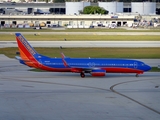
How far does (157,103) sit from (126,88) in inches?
314

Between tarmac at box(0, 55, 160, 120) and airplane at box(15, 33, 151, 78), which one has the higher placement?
airplane at box(15, 33, 151, 78)

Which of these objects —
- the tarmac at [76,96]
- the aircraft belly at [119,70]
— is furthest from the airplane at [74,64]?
the tarmac at [76,96]

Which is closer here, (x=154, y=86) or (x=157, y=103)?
(x=157, y=103)

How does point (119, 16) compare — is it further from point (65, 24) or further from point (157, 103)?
point (157, 103)

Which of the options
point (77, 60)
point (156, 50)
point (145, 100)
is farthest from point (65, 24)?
point (145, 100)

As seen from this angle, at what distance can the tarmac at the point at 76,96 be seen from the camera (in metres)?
35.5

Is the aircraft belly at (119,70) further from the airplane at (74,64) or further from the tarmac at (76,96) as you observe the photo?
the tarmac at (76,96)

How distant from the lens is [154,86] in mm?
49062

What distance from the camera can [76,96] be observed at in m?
42.9

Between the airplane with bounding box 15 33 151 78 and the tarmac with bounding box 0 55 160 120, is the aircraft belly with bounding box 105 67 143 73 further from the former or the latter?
the tarmac with bounding box 0 55 160 120

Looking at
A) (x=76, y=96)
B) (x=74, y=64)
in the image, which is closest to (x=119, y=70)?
(x=74, y=64)

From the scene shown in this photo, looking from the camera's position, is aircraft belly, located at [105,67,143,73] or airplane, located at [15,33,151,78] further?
aircraft belly, located at [105,67,143,73]

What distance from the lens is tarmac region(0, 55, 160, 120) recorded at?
35.5 metres

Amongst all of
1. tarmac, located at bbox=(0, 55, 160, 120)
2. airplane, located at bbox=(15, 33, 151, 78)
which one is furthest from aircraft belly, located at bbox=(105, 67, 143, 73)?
tarmac, located at bbox=(0, 55, 160, 120)
